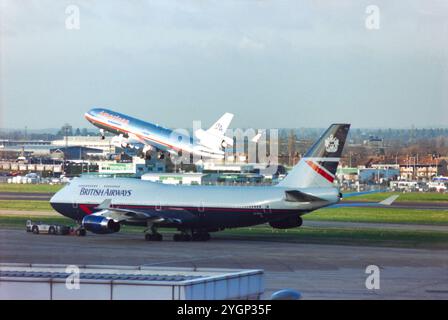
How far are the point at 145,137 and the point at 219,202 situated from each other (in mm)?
84172

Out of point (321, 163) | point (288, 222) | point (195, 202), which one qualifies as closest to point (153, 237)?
point (195, 202)

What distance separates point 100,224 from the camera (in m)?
66.2

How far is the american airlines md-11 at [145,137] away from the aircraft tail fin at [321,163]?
84.0 metres

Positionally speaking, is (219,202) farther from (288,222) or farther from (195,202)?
(288,222)

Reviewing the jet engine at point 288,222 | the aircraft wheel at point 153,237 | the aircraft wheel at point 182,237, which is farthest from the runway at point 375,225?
the aircraft wheel at point 153,237

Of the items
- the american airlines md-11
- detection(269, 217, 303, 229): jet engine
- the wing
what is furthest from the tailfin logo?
the american airlines md-11

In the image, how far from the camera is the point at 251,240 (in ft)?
224

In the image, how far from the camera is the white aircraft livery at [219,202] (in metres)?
64.7

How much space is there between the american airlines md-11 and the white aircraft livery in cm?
7895
